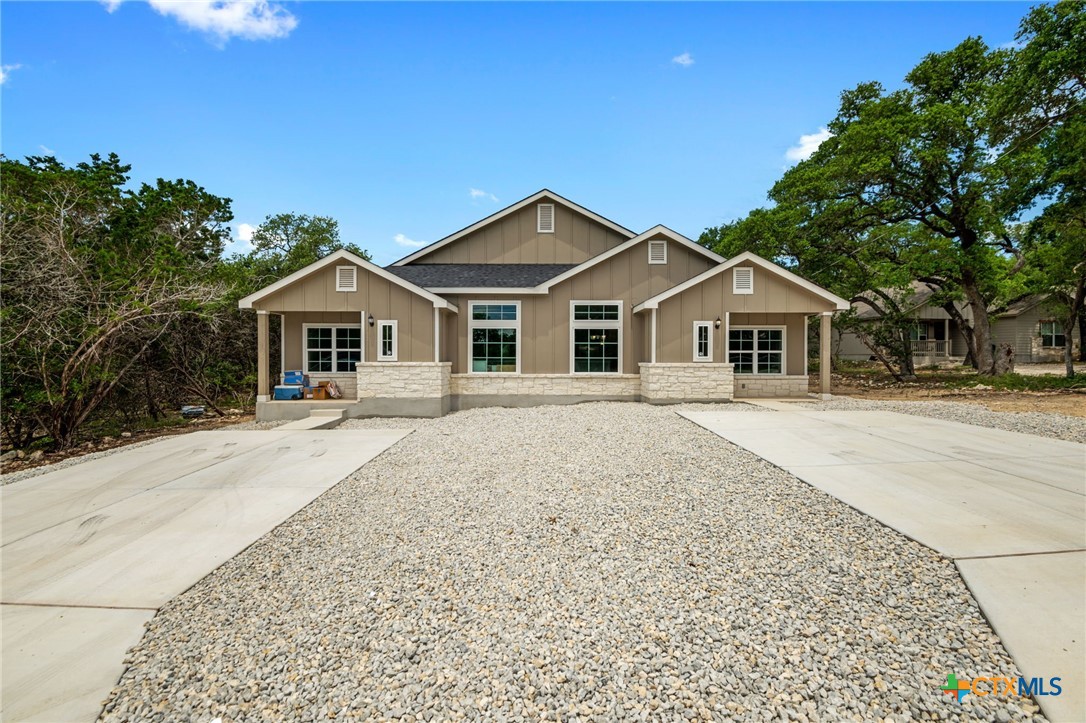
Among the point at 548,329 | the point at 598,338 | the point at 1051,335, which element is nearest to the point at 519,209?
the point at 548,329

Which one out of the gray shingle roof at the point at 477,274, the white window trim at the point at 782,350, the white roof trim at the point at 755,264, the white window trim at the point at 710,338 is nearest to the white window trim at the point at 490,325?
the gray shingle roof at the point at 477,274

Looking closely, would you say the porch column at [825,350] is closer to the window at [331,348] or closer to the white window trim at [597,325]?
the white window trim at [597,325]

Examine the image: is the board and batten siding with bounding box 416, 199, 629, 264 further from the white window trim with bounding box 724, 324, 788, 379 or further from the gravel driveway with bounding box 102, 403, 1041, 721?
the gravel driveway with bounding box 102, 403, 1041, 721

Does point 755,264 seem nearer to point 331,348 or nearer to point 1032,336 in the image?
point 331,348

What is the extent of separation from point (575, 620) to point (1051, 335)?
40981 mm

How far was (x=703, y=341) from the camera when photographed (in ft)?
39.6

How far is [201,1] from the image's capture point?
8.34 meters

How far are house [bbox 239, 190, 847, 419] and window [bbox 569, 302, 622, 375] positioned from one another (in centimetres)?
3

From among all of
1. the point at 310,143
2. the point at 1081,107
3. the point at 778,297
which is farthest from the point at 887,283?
the point at 310,143

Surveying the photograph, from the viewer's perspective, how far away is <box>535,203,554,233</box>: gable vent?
14656 millimetres

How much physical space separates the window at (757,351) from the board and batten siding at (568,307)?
2492 mm

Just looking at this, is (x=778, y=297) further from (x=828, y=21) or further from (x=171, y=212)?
(x=171, y=212)

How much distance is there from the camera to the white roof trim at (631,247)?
40.9 ft

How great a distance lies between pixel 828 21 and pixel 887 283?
10.3m
